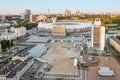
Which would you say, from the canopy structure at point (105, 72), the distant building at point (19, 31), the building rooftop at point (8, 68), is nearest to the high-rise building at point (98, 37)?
the canopy structure at point (105, 72)

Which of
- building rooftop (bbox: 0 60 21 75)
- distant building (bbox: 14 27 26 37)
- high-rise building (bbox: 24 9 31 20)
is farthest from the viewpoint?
high-rise building (bbox: 24 9 31 20)

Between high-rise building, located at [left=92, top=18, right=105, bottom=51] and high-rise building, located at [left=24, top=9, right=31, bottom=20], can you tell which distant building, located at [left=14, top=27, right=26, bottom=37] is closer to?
high-rise building, located at [left=92, top=18, right=105, bottom=51]

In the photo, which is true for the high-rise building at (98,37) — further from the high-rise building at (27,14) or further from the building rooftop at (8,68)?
the high-rise building at (27,14)

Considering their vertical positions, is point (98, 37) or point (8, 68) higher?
point (98, 37)

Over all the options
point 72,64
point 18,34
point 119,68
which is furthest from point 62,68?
point 18,34

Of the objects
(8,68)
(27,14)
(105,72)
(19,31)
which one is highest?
(27,14)

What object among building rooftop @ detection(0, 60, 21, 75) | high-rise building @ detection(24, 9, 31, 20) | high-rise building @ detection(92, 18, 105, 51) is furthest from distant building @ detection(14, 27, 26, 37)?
high-rise building @ detection(24, 9, 31, 20)

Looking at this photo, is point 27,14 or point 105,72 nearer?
point 105,72

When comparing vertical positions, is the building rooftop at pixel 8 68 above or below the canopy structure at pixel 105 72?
above

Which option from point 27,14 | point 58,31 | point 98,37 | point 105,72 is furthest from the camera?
point 27,14

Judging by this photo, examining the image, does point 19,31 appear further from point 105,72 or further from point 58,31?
point 105,72

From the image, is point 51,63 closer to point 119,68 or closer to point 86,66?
point 86,66

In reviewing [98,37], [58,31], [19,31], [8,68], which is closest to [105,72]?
[8,68]
